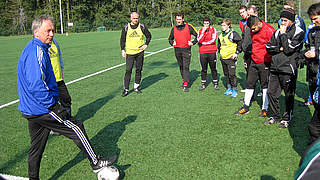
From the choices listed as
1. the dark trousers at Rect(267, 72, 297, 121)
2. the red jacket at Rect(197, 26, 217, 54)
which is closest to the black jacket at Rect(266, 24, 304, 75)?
the dark trousers at Rect(267, 72, 297, 121)

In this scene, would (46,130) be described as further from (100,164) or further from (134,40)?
(134,40)

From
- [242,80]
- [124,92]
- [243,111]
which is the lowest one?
[243,111]

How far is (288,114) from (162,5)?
7319cm

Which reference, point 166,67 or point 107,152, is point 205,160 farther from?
point 166,67

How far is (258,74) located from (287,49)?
1265 mm

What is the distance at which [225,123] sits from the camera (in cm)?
648

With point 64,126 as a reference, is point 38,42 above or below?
above

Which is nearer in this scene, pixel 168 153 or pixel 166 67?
pixel 168 153

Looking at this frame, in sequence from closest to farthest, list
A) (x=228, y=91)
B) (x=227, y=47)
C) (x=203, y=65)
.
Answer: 1. (x=227, y=47)
2. (x=228, y=91)
3. (x=203, y=65)

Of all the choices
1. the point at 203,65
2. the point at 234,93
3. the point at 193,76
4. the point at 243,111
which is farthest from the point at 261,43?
the point at 193,76

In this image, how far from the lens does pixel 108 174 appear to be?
4.18m

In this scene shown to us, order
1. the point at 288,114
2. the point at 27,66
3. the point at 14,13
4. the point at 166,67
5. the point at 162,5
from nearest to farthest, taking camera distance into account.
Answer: the point at 27,66 < the point at 288,114 < the point at 166,67 < the point at 14,13 < the point at 162,5

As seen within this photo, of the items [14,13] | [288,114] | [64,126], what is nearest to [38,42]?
[64,126]

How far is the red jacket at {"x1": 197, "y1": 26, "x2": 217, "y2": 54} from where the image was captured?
8.90 metres
